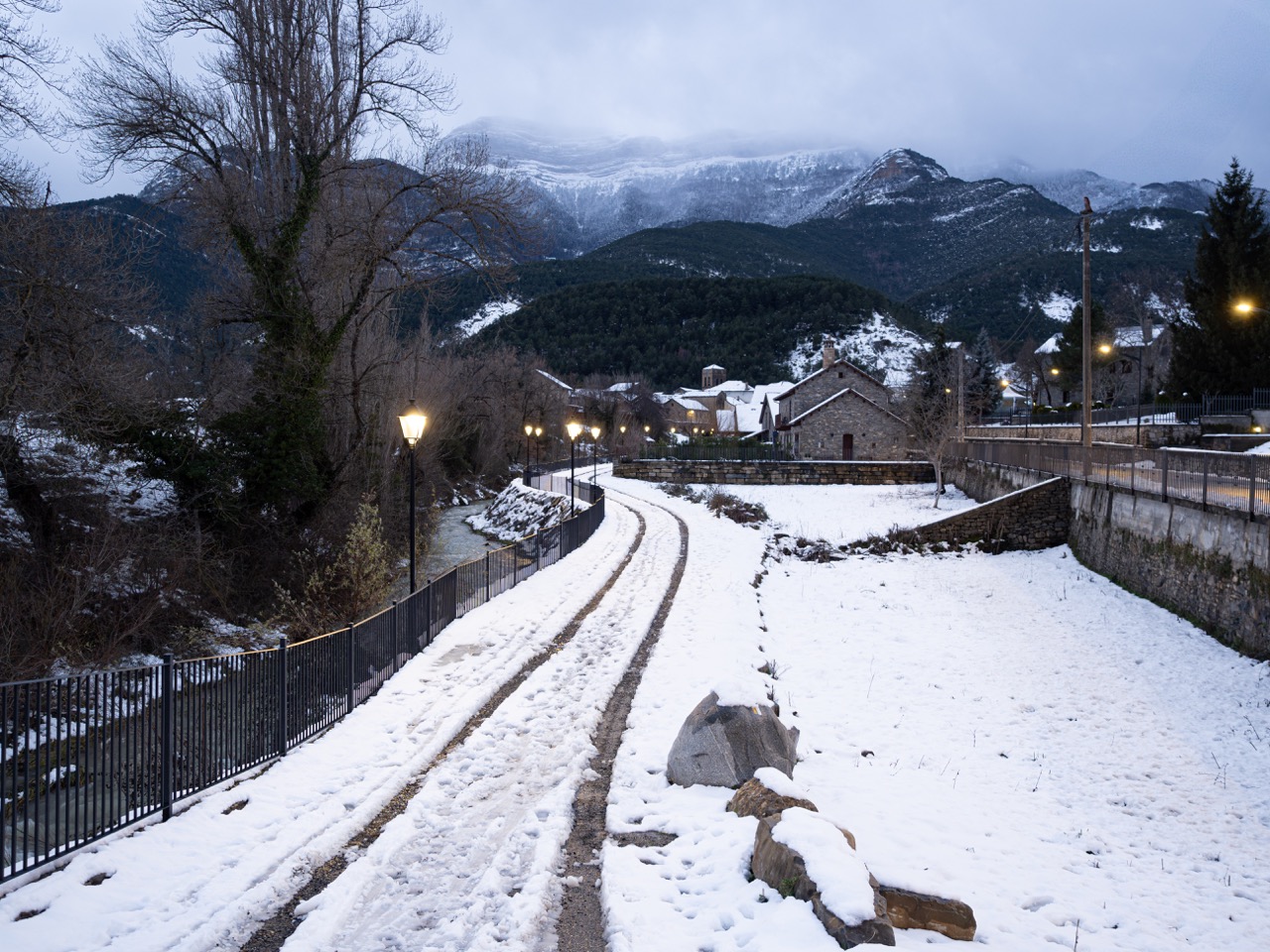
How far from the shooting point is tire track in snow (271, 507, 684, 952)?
5.47 metres

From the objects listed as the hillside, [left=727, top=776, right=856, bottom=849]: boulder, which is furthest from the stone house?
the hillside

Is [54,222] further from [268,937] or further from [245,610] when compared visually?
[268,937]

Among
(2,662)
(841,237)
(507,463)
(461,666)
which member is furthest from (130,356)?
(841,237)

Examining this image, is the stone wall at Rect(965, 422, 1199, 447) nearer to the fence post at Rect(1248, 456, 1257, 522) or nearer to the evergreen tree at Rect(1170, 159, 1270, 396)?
the evergreen tree at Rect(1170, 159, 1270, 396)

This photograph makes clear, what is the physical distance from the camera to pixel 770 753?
808 centimetres

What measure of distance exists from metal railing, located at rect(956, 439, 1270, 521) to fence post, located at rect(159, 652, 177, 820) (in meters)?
16.7

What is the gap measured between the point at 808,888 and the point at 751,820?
52.9 inches

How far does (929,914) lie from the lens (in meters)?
5.69

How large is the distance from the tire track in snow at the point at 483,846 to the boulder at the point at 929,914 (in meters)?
2.47

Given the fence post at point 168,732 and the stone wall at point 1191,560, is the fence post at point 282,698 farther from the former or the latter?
the stone wall at point 1191,560

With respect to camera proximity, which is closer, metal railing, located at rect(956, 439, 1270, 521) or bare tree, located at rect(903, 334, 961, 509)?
metal railing, located at rect(956, 439, 1270, 521)

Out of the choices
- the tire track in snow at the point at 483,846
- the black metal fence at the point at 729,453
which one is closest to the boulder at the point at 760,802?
the tire track in snow at the point at 483,846

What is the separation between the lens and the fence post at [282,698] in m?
8.74

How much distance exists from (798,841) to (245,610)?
18.0m
